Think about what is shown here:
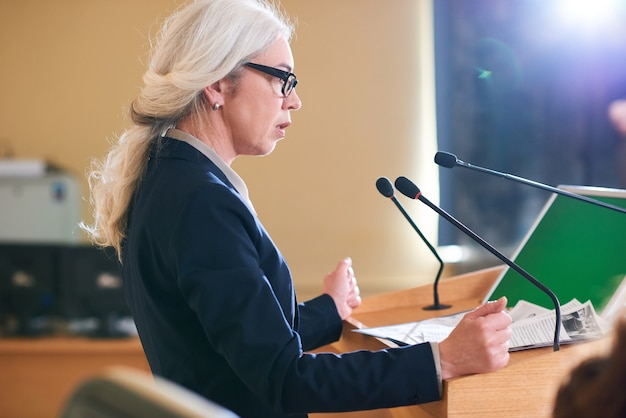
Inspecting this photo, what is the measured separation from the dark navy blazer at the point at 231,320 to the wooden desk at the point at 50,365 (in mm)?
2467

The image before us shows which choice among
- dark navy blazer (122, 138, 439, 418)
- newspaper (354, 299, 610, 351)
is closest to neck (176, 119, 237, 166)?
dark navy blazer (122, 138, 439, 418)

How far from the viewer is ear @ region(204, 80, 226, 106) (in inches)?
61.9

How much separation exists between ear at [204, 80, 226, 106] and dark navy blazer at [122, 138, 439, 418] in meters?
0.16

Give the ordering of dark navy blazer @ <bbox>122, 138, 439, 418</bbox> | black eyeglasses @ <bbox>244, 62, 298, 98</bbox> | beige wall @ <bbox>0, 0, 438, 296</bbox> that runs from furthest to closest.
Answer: beige wall @ <bbox>0, 0, 438, 296</bbox> → black eyeglasses @ <bbox>244, 62, 298, 98</bbox> → dark navy blazer @ <bbox>122, 138, 439, 418</bbox>

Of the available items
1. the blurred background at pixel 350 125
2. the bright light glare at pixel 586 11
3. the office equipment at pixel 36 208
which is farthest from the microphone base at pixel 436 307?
the office equipment at pixel 36 208

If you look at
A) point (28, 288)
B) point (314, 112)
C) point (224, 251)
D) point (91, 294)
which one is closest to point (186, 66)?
point (224, 251)

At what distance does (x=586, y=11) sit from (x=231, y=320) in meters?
3.20

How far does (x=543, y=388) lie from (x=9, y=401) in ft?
10.3

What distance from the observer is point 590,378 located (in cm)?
74

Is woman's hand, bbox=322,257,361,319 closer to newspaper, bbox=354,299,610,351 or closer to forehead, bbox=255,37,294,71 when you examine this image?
newspaper, bbox=354,299,610,351

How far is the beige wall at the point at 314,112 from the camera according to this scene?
4367 millimetres

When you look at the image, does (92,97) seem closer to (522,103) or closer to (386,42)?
(386,42)

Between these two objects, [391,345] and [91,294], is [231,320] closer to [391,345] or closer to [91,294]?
[391,345]

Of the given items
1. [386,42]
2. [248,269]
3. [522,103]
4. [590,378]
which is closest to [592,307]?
[248,269]
